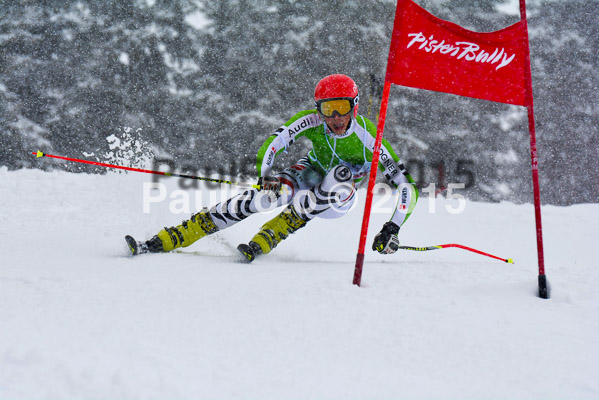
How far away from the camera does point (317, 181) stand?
5207mm

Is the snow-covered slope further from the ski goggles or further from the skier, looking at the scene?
the ski goggles

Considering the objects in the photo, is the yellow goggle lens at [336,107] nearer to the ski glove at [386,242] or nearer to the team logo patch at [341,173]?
the team logo patch at [341,173]

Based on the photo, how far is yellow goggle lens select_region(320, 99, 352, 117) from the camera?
4547mm

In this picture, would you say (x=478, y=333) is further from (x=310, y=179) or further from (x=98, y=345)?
(x=310, y=179)

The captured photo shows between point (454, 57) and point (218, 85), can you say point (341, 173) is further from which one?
point (218, 85)

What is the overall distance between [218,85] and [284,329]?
54.1ft

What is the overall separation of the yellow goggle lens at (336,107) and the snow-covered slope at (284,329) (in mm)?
1540

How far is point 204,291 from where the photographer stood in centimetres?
293

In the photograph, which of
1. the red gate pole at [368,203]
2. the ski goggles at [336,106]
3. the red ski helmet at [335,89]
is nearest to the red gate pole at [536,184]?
the red gate pole at [368,203]

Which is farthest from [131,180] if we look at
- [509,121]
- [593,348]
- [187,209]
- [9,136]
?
[509,121]

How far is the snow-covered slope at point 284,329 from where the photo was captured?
183cm

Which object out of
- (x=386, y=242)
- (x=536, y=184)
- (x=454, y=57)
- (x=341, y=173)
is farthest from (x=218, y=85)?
(x=536, y=184)

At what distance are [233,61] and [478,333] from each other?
662 inches

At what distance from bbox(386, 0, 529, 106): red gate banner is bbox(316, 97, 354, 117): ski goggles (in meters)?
1.11
